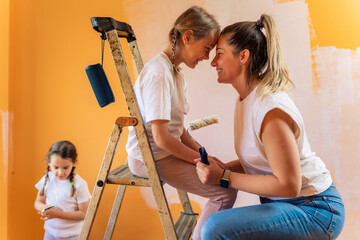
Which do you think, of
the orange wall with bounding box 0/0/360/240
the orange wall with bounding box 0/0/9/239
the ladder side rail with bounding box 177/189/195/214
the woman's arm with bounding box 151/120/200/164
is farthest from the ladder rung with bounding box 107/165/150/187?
the orange wall with bounding box 0/0/9/239

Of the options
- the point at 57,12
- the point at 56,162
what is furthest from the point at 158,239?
the point at 57,12

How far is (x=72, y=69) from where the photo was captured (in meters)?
2.22

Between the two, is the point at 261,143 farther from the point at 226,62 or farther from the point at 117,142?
the point at 117,142

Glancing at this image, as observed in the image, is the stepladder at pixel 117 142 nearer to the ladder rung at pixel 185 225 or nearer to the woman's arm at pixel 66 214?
the ladder rung at pixel 185 225

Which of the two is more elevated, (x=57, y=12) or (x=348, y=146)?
(x=57, y=12)

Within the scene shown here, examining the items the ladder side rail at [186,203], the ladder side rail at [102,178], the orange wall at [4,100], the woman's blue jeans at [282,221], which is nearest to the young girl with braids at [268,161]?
the woman's blue jeans at [282,221]

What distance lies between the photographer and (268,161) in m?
1.23

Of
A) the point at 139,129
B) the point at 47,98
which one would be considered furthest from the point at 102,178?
the point at 47,98

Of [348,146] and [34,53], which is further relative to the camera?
[34,53]

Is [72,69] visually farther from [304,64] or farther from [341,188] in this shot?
[341,188]

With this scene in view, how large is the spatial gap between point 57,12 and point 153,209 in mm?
1362

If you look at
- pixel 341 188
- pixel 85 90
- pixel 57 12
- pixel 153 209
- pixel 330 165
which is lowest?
pixel 153 209

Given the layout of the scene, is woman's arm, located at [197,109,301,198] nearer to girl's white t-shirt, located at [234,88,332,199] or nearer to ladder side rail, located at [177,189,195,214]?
girl's white t-shirt, located at [234,88,332,199]

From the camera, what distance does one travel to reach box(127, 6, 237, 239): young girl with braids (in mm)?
1311
